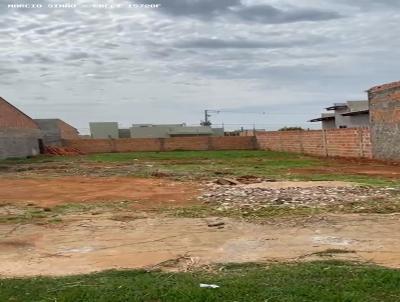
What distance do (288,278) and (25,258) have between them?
13.6 ft

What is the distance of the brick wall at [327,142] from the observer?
96.1ft

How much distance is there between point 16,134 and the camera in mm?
43500

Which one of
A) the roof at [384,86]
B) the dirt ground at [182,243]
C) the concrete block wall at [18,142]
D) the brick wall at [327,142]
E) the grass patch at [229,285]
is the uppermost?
the roof at [384,86]

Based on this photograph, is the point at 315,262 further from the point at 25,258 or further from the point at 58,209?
the point at 58,209

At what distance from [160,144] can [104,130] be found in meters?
21.3

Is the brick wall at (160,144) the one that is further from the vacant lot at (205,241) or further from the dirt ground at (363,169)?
the vacant lot at (205,241)

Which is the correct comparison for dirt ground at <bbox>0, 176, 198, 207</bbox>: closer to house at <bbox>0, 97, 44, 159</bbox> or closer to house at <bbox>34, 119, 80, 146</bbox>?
house at <bbox>0, 97, 44, 159</bbox>

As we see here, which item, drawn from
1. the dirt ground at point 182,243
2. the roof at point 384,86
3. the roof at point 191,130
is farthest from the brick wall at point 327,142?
the roof at point 191,130

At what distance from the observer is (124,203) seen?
13.4 meters

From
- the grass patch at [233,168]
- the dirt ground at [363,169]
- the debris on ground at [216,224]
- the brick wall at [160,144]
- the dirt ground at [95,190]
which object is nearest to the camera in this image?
the debris on ground at [216,224]

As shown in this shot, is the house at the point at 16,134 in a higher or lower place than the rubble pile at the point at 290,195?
higher

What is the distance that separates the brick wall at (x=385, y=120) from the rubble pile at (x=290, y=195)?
1212 cm

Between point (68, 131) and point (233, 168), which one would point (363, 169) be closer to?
point (233, 168)

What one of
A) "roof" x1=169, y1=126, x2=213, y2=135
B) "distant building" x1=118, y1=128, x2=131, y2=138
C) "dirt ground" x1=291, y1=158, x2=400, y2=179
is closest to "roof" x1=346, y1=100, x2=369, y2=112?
"dirt ground" x1=291, y1=158, x2=400, y2=179
